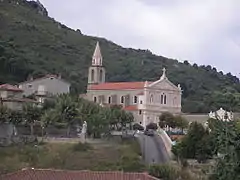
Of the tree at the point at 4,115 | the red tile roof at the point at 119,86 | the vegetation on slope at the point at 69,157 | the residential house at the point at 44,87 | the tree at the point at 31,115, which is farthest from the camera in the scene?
the red tile roof at the point at 119,86

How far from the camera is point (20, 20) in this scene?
111m

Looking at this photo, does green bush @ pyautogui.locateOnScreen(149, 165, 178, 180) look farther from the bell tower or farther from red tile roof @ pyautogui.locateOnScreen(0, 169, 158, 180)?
the bell tower

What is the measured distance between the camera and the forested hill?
85.6m

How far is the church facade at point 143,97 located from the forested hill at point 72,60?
5847 millimetres

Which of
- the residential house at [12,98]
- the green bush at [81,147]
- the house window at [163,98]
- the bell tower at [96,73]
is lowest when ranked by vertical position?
the green bush at [81,147]

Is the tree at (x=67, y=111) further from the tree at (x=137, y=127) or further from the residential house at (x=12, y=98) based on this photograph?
the tree at (x=137, y=127)

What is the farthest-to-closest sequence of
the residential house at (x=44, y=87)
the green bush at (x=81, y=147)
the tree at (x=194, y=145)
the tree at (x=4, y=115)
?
the residential house at (x=44, y=87) < the tree at (x=4, y=115) < the green bush at (x=81, y=147) < the tree at (x=194, y=145)

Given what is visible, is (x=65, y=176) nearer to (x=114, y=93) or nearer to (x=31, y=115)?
(x=31, y=115)

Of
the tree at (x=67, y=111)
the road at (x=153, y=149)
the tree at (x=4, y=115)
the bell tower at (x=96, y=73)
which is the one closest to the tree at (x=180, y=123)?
the road at (x=153, y=149)

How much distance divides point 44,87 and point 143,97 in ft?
37.5

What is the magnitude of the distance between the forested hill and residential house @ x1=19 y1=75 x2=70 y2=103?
667 cm

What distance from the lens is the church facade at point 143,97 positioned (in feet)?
249

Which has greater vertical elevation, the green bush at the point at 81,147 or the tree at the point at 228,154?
the green bush at the point at 81,147

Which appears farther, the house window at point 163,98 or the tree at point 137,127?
the house window at point 163,98
